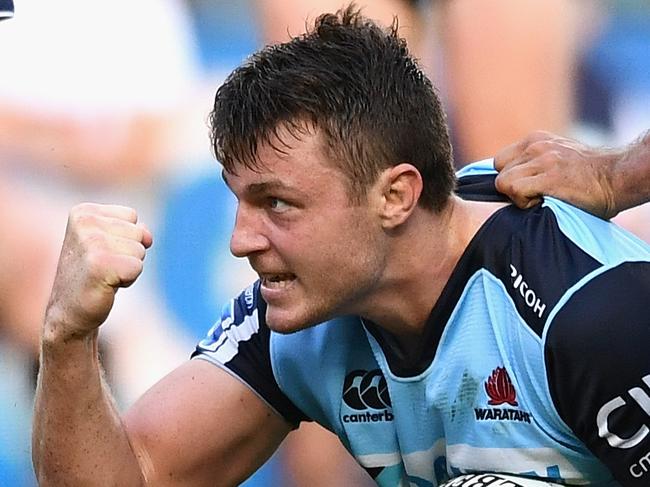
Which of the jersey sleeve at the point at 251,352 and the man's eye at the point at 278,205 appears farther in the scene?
the jersey sleeve at the point at 251,352

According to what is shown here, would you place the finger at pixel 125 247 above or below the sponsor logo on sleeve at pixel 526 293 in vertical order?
above

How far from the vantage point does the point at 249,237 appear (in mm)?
1951

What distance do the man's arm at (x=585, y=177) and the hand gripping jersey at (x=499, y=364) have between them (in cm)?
3

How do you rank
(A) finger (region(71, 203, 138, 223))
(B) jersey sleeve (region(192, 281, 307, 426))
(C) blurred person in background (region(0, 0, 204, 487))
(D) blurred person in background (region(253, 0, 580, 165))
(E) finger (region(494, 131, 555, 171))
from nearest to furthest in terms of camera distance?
(A) finger (region(71, 203, 138, 223))
(E) finger (region(494, 131, 555, 171))
(B) jersey sleeve (region(192, 281, 307, 426))
(C) blurred person in background (region(0, 0, 204, 487))
(D) blurred person in background (region(253, 0, 580, 165))

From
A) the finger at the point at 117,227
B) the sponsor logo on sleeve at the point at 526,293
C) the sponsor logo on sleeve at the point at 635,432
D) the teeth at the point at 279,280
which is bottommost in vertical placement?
the sponsor logo on sleeve at the point at 635,432

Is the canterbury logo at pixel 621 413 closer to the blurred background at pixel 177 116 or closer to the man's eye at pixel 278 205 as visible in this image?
the man's eye at pixel 278 205

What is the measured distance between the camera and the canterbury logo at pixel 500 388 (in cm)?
193

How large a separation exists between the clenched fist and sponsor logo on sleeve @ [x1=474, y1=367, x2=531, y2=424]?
0.53m

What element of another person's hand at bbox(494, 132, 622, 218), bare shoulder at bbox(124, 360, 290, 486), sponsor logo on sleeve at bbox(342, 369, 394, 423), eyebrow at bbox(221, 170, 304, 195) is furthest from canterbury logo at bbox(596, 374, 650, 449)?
bare shoulder at bbox(124, 360, 290, 486)

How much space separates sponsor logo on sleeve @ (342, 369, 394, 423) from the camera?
2.13 meters

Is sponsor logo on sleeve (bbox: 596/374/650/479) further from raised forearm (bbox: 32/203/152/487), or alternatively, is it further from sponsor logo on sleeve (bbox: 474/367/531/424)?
raised forearm (bbox: 32/203/152/487)

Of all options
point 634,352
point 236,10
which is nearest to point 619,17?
point 236,10

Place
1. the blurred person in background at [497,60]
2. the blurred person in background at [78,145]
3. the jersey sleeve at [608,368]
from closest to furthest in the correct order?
the jersey sleeve at [608,368]
the blurred person in background at [78,145]
the blurred person in background at [497,60]

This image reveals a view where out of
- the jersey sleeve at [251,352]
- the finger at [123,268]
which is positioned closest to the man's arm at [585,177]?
the jersey sleeve at [251,352]
